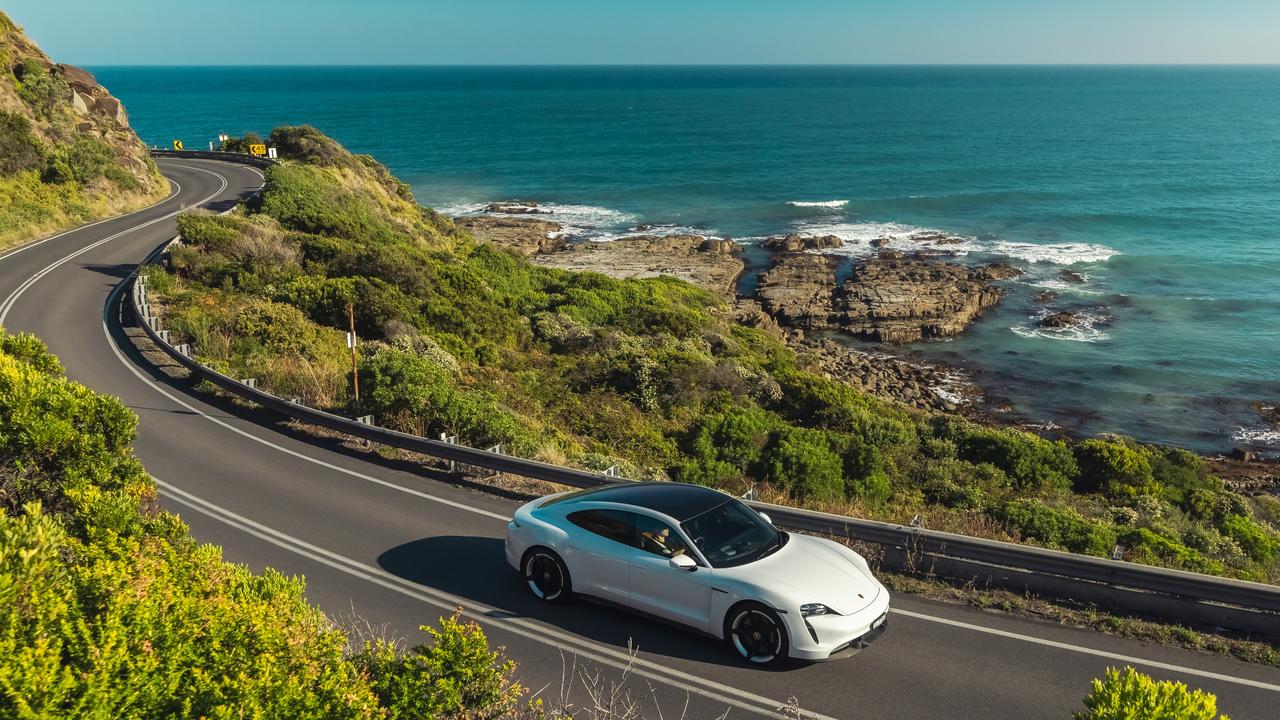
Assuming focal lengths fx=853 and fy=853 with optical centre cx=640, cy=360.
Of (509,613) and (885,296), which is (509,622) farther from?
(885,296)

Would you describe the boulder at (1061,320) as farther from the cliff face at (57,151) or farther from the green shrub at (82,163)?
the green shrub at (82,163)

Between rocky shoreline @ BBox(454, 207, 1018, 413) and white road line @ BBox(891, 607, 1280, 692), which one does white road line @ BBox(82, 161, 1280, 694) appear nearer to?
white road line @ BBox(891, 607, 1280, 692)

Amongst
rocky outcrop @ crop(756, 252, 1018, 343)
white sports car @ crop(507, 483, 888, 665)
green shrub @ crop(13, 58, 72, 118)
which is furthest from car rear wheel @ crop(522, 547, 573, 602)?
green shrub @ crop(13, 58, 72, 118)

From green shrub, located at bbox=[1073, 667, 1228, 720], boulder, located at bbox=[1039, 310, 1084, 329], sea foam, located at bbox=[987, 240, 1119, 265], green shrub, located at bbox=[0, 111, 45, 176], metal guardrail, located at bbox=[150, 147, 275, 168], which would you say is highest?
green shrub, located at bbox=[0, 111, 45, 176]

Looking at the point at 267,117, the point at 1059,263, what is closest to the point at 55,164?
the point at 1059,263

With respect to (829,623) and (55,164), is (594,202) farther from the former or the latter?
(829,623)

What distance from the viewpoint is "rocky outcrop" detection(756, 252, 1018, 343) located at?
1622 inches

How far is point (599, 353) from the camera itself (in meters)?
25.2

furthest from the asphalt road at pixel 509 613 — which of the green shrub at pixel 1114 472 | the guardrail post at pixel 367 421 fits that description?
the green shrub at pixel 1114 472

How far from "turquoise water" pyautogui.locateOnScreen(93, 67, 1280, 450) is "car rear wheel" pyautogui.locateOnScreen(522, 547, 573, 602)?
85.2 ft

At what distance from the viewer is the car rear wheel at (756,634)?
8078 mm

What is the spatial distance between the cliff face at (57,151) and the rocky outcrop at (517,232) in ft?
66.4

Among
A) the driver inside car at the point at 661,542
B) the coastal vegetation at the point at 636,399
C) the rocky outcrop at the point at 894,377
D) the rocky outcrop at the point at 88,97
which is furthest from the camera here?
the rocky outcrop at the point at 88,97

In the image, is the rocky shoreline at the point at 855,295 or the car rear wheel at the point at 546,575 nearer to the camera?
the car rear wheel at the point at 546,575
